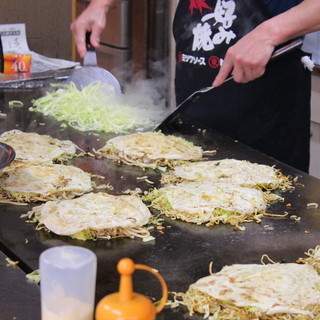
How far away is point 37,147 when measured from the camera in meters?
4.33

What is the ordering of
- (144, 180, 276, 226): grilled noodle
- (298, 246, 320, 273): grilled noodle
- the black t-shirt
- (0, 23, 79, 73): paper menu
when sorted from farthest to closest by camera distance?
(0, 23, 79, 73): paper menu, the black t-shirt, (144, 180, 276, 226): grilled noodle, (298, 246, 320, 273): grilled noodle

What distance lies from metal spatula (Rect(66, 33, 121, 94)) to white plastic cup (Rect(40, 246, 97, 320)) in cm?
378

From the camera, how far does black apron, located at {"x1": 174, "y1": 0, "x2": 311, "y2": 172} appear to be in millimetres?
5277

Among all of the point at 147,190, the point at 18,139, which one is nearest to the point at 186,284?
the point at 147,190

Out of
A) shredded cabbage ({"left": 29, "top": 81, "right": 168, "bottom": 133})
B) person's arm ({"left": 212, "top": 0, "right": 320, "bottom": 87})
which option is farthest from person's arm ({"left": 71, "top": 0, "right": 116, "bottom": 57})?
person's arm ({"left": 212, "top": 0, "right": 320, "bottom": 87})

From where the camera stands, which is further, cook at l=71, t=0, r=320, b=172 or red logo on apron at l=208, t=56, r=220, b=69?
A: red logo on apron at l=208, t=56, r=220, b=69

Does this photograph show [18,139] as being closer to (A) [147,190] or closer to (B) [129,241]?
(A) [147,190]

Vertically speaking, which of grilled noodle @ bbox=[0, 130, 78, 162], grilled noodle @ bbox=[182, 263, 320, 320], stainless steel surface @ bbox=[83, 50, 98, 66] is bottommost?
grilled noodle @ bbox=[0, 130, 78, 162]

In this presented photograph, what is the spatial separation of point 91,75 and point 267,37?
1.95m

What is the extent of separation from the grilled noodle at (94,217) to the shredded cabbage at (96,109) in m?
1.61

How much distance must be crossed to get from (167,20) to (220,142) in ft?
13.8

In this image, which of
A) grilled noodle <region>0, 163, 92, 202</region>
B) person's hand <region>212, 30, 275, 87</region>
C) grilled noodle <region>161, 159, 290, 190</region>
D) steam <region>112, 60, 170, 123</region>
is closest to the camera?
grilled noodle <region>0, 163, 92, 202</region>

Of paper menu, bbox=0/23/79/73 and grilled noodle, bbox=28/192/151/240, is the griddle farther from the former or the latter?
paper menu, bbox=0/23/79/73

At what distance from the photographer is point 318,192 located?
12.5 ft
